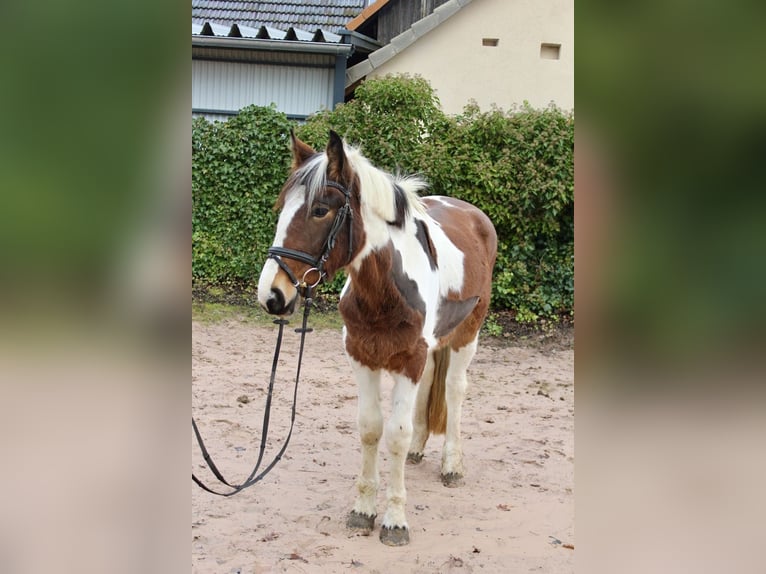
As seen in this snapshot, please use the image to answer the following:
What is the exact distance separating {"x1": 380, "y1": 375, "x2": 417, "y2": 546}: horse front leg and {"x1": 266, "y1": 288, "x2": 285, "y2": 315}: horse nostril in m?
0.91

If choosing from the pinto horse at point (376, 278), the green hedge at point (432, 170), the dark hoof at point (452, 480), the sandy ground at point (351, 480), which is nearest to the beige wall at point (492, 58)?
the green hedge at point (432, 170)

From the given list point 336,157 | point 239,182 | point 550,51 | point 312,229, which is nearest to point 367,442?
point 312,229

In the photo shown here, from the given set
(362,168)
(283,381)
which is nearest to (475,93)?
(283,381)

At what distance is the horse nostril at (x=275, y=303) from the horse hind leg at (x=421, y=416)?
180cm

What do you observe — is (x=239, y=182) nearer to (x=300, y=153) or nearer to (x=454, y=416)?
(x=454, y=416)

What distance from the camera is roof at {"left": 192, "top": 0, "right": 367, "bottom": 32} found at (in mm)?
10914

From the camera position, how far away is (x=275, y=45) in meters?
9.20

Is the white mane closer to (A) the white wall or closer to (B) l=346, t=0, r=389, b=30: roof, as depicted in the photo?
(A) the white wall

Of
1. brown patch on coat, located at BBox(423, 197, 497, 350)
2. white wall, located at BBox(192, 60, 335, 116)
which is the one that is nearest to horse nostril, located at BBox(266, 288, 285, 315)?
brown patch on coat, located at BBox(423, 197, 497, 350)

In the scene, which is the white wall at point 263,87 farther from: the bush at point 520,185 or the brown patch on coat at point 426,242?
the brown patch on coat at point 426,242
